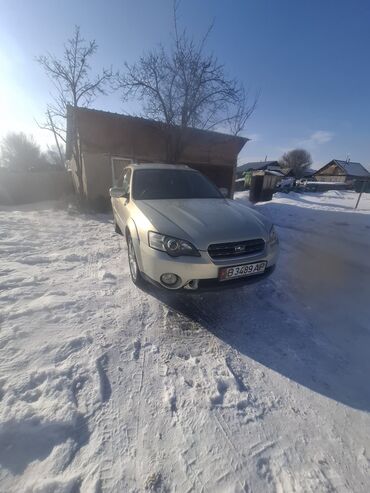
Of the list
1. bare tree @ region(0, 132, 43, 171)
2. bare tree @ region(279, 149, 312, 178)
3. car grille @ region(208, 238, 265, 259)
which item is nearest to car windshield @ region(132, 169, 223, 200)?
car grille @ region(208, 238, 265, 259)

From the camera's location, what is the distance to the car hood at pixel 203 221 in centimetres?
242

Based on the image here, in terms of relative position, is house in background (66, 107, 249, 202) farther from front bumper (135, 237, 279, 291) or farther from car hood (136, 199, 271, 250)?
front bumper (135, 237, 279, 291)

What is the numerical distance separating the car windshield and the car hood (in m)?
0.34

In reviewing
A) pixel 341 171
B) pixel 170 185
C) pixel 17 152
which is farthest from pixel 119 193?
pixel 341 171

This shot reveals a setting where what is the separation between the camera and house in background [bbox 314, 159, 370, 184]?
143 ft

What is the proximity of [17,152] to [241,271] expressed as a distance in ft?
153

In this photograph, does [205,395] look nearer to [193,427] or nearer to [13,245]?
[193,427]

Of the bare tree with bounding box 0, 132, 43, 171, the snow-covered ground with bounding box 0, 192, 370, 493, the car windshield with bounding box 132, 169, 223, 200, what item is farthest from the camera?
the bare tree with bounding box 0, 132, 43, 171

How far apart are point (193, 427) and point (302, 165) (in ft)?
234

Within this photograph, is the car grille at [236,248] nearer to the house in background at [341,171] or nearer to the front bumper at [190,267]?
the front bumper at [190,267]

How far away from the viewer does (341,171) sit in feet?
147

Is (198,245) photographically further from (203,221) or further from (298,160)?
(298,160)

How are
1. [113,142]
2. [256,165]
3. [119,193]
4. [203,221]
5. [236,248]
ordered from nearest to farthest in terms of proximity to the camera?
Answer: [236,248], [203,221], [119,193], [113,142], [256,165]

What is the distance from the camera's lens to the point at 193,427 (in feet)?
5.07
